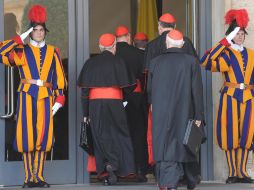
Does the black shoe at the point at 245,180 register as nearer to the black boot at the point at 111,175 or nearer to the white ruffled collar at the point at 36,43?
the black boot at the point at 111,175

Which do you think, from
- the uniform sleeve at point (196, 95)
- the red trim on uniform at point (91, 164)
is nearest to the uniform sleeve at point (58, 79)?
the red trim on uniform at point (91, 164)

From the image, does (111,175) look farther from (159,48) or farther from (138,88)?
(159,48)

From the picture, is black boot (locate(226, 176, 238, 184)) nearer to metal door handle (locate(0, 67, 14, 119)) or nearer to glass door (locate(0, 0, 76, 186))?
glass door (locate(0, 0, 76, 186))

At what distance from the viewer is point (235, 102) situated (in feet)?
36.9

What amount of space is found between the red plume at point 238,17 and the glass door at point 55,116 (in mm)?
1863

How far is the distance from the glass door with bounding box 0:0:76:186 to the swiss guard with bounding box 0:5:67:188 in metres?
0.33

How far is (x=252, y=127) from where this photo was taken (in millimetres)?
11289

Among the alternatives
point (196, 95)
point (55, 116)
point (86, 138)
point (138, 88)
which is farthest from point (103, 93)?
point (196, 95)

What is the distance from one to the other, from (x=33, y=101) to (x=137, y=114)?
164 cm

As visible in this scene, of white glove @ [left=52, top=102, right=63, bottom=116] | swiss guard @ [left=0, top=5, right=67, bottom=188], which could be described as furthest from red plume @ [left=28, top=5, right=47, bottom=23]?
white glove @ [left=52, top=102, right=63, bottom=116]

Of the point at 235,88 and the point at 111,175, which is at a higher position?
the point at 235,88

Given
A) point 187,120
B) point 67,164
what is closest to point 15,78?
point 67,164

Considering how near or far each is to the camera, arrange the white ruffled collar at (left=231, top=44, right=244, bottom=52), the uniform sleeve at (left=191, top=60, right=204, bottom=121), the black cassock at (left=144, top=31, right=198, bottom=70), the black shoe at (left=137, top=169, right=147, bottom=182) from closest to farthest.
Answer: the uniform sleeve at (left=191, top=60, right=204, bottom=121), the black cassock at (left=144, top=31, right=198, bottom=70), the white ruffled collar at (left=231, top=44, right=244, bottom=52), the black shoe at (left=137, top=169, right=147, bottom=182)

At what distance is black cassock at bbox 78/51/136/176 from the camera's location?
36.3ft
